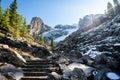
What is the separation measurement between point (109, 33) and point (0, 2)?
45.8m

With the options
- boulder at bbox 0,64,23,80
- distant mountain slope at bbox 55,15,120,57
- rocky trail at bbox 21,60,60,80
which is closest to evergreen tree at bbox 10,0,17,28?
distant mountain slope at bbox 55,15,120,57

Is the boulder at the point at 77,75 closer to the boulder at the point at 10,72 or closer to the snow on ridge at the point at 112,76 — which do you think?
the snow on ridge at the point at 112,76

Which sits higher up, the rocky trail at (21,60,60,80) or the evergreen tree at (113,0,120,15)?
the evergreen tree at (113,0,120,15)

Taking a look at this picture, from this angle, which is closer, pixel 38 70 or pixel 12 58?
pixel 38 70

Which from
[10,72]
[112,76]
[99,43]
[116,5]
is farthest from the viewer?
[116,5]

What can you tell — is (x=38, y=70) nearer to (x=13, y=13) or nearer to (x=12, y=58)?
(x=12, y=58)

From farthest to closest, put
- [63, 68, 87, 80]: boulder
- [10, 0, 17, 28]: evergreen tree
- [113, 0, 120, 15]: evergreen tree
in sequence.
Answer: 1. [113, 0, 120, 15]: evergreen tree
2. [10, 0, 17, 28]: evergreen tree
3. [63, 68, 87, 80]: boulder

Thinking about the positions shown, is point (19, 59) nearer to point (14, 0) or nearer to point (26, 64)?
point (26, 64)

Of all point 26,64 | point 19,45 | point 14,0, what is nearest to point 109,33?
point 14,0

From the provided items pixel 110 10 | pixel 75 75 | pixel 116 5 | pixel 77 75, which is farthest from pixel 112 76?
pixel 116 5

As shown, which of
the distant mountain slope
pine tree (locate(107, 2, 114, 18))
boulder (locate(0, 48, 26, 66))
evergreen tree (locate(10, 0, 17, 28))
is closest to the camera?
boulder (locate(0, 48, 26, 66))

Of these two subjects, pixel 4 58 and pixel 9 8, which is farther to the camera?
pixel 9 8

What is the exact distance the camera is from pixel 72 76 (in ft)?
47.9

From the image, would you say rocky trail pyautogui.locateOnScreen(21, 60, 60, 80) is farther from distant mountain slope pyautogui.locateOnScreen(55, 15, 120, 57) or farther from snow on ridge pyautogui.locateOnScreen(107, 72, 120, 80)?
distant mountain slope pyautogui.locateOnScreen(55, 15, 120, 57)
